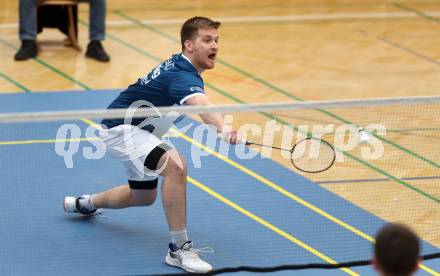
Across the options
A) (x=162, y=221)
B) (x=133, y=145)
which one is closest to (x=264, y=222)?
(x=162, y=221)

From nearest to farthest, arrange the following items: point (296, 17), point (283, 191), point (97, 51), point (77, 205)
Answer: point (77, 205) → point (283, 191) → point (97, 51) → point (296, 17)

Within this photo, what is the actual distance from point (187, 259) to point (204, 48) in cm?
161

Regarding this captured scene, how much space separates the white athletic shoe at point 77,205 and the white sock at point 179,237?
1035 mm

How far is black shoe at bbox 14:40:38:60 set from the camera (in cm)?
1316

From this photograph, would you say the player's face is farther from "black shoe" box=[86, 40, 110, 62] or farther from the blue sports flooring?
"black shoe" box=[86, 40, 110, 62]

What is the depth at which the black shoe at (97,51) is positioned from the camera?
13.3 metres

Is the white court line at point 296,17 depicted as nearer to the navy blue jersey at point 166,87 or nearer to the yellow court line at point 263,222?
the yellow court line at point 263,222

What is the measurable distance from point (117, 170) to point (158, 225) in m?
1.31

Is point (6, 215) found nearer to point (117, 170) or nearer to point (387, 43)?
point (117, 170)

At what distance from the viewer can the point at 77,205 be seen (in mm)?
8539

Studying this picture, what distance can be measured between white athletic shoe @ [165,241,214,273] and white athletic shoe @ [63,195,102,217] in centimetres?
103

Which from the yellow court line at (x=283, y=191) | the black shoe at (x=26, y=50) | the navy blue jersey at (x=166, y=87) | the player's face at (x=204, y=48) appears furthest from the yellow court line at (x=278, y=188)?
the black shoe at (x=26, y=50)

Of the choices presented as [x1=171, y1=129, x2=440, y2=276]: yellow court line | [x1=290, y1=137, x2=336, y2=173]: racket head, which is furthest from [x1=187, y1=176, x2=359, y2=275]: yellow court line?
[x1=290, y1=137, x2=336, y2=173]: racket head

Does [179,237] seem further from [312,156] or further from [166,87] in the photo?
[312,156]
